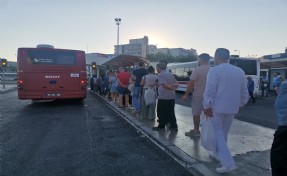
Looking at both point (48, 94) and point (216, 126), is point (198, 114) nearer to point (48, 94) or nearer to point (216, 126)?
point (216, 126)

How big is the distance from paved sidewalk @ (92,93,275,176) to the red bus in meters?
6.40

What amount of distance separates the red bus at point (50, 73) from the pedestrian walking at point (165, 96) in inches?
302

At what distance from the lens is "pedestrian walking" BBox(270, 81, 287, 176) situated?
3.66 meters

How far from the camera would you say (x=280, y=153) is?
3672 mm

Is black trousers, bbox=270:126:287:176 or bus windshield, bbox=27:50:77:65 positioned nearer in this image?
black trousers, bbox=270:126:287:176

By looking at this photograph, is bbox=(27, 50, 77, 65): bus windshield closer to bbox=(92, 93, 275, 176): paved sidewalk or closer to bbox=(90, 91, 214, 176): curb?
bbox=(92, 93, 275, 176): paved sidewalk

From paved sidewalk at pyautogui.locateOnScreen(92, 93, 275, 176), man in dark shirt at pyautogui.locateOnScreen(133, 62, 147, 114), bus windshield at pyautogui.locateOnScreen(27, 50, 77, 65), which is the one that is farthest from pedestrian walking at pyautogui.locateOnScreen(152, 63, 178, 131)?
bus windshield at pyautogui.locateOnScreen(27, 50, 77, 65)

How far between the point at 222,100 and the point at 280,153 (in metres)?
1.19

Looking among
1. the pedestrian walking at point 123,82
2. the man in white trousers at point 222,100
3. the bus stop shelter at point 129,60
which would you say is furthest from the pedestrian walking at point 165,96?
the bus stop shelter at point 129,60

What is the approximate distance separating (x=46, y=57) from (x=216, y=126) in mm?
11574

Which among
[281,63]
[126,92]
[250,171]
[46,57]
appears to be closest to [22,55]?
[46,57]

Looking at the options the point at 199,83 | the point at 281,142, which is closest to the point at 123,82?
the point at 199,83

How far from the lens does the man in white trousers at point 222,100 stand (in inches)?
179

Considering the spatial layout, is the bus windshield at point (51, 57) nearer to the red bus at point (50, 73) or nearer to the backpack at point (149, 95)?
the red bus at point (50, 73)
